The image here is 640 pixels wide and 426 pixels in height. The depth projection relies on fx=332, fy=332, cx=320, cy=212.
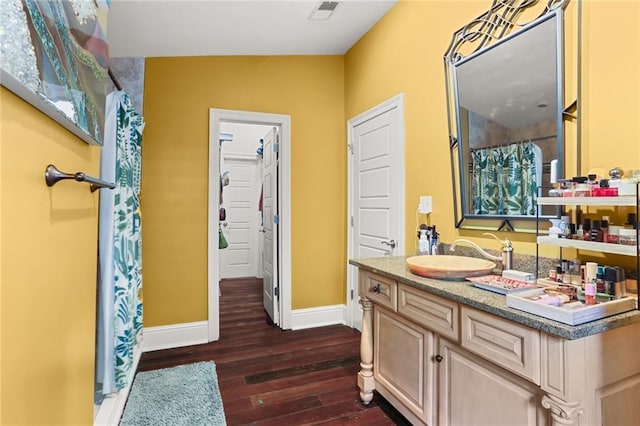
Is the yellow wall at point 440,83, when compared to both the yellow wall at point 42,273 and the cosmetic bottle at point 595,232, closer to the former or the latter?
the cosmetic bottle at point 595,232

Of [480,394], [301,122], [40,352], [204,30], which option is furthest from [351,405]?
[204,30]

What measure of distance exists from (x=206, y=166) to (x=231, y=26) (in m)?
1.16

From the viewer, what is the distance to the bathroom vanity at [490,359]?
0.98m

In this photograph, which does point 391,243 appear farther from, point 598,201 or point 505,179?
point 598,201

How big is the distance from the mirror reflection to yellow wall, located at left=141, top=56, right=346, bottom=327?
1.59m

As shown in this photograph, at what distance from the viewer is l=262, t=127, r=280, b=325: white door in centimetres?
335

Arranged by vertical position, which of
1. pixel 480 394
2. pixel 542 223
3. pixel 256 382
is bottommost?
pixel 256 382

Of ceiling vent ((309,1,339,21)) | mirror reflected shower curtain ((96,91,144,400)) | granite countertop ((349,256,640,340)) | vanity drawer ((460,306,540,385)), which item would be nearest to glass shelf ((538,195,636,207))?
granite countertop ((349,256,640,340))

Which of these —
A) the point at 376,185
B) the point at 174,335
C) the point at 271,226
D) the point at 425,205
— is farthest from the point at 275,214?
the point at 425,205

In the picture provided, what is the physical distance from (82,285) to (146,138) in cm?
187

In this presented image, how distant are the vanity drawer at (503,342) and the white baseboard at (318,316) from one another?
2191mm

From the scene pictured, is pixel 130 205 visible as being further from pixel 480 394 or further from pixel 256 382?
pixel 480 394

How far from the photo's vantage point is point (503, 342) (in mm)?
1138

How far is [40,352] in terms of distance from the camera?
946 mm
